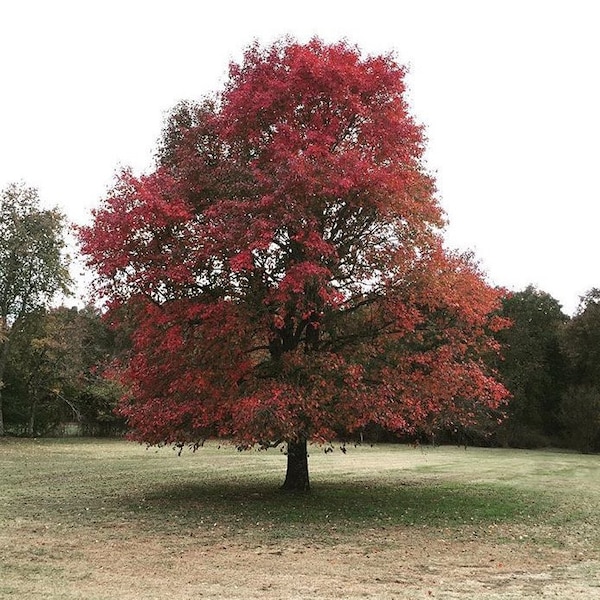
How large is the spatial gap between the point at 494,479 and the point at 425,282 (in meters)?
13.8

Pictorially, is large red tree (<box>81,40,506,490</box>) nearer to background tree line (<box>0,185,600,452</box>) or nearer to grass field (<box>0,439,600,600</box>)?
grass field (<box>0,439,600,600</box>)

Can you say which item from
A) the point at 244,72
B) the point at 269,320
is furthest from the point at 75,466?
the point at 244,72

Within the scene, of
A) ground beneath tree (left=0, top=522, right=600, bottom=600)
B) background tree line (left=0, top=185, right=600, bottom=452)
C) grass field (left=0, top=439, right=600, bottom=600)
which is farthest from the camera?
background tree line (left=0, top=185, right=600, bottom=452)

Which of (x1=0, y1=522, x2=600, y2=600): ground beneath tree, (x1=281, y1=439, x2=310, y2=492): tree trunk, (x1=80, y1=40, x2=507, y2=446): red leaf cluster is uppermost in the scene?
(x1=80, y1=40, x2=507, y2=446): red leaf cluster

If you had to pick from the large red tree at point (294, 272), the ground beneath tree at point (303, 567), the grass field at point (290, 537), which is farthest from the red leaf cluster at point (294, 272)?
the ground beneath tree at point (303, 567)

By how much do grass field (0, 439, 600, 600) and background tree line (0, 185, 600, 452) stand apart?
2516 centimetres

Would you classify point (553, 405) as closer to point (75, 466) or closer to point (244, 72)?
point (75, 466)

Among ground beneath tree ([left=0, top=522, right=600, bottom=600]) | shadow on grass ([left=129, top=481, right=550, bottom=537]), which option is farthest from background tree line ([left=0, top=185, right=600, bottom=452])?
ground beneath tree ([left=0, top=522, right=600, bottom=600])

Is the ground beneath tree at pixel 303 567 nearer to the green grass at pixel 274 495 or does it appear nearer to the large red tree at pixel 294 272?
the green grass at pixel 274 495

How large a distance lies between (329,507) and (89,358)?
41.6 metres

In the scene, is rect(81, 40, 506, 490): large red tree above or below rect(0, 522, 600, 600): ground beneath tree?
above

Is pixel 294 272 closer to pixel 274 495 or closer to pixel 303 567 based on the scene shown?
pixel 303 567

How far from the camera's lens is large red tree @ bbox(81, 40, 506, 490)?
1612 centimetres

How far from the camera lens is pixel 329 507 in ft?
59.3
